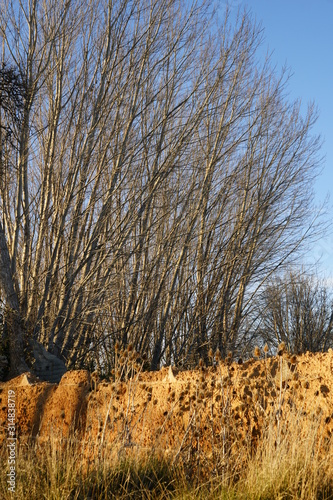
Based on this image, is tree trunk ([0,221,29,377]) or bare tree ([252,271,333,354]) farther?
bare tree ([252,271,333,354])

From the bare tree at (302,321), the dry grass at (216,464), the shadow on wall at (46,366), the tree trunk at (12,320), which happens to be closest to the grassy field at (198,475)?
the dry grass at (216,464)

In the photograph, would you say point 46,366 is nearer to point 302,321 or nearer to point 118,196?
point 118,196

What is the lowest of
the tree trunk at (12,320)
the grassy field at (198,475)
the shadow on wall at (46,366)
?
the grassy field at (198,475)

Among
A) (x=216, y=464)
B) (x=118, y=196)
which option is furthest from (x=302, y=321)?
(x=216, y=464)

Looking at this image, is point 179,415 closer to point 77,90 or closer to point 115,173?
point 115,173

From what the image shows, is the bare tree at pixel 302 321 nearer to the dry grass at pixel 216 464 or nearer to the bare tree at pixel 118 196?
the bare tree at pixel 118 196

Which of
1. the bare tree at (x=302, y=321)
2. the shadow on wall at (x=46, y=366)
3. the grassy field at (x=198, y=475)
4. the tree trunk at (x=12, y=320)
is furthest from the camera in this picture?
the bare tree at (x=302, y=321)

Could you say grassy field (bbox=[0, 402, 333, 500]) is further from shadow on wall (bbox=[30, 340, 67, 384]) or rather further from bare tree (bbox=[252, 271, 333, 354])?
bare tree (bbox=[252, 271, 333, 354])

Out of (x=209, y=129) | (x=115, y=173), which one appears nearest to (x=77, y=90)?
(x=115, y=173)

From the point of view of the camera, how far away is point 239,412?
139 inches

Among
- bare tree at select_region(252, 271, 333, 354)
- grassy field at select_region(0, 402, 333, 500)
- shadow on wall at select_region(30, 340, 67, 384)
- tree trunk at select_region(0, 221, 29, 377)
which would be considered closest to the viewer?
grassy field at select_region(0, 402, 333, 500)

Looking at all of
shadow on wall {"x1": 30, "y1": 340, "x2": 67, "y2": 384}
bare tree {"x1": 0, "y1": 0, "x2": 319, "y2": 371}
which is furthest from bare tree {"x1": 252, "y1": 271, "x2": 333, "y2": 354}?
shadow on wall {"x1": 30, "y1": 340, "x2": 67, "y2": 384}

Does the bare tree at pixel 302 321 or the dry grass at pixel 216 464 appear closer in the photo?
the dry grass at pixel 216 464

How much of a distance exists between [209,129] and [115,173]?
335cm
